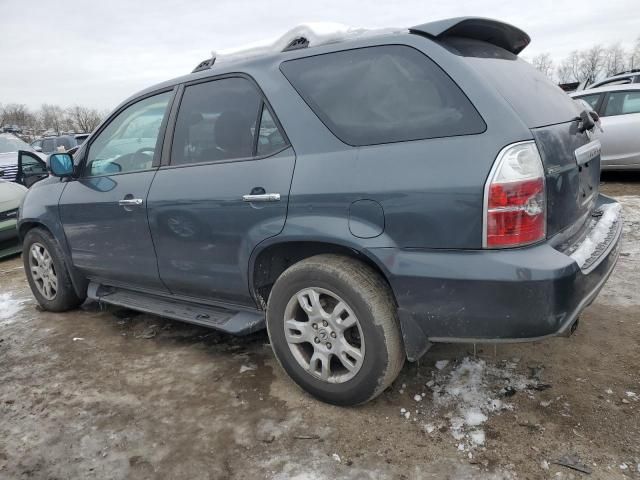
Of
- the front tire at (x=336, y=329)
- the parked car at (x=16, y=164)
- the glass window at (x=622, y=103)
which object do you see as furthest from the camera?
the glass window at (x=622, y=103)

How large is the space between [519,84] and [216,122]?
5.41ft

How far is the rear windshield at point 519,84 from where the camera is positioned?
2.21 metres

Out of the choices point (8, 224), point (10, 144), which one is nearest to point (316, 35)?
point (8, 224)

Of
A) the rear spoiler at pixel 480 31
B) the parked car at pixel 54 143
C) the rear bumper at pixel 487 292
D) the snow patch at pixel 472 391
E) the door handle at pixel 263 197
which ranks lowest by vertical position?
the snow patch at pixel 472 391

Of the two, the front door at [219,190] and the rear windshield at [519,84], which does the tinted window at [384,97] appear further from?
the front door at [219,190]

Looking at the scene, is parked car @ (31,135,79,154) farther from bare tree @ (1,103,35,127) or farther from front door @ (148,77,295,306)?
bare tree @ (1,103,35,127)

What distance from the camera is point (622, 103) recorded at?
312 inches

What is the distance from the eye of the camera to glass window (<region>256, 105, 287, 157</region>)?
2.63 metres

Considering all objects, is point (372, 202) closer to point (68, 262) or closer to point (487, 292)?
point (487, 292)

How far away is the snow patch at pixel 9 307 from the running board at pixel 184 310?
3.23ft

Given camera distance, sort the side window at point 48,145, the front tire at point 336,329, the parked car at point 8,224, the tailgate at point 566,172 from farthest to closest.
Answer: the side window at point 48,145 → the parked car at point 8,224 → the front tire at point 336,329 → the tailgate at point 566,172

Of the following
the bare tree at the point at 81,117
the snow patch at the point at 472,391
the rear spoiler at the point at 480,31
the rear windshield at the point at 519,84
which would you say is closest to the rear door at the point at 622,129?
the rear spoiler at the point at 480,31

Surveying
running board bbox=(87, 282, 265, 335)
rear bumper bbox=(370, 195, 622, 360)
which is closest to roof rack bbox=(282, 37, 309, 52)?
rear bumper bbox=(370, 195, 622, 360)

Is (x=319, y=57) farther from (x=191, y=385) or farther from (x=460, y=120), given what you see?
(x=191, y=385)
